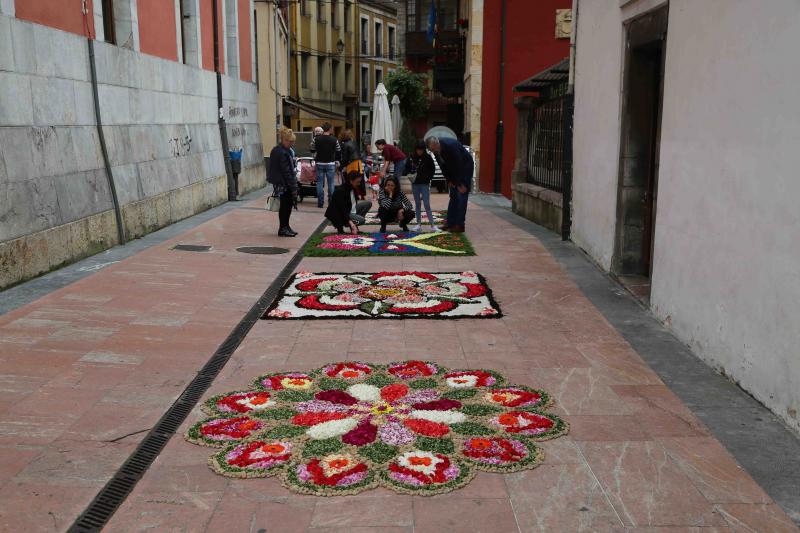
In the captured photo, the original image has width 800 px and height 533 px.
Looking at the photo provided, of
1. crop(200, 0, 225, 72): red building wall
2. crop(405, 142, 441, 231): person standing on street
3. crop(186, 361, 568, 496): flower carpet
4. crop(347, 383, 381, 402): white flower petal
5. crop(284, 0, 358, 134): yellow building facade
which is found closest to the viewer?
crop(186, 361, 568, 496): flower carpet

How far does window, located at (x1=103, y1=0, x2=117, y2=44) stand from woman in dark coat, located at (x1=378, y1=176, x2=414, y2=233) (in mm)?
5031

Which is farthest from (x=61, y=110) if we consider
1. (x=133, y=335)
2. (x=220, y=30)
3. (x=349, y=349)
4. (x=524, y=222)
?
(x=220, y=30)

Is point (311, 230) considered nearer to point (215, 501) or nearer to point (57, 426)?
point (57, 426)

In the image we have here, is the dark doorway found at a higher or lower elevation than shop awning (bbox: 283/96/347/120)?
lower

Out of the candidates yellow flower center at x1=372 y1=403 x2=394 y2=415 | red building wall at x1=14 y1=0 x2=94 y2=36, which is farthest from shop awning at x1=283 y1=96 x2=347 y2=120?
yellow flower center at x1=372 y1=403 x2=394 y2=415

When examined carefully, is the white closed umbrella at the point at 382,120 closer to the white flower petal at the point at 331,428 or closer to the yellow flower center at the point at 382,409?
the yellow flower center at the point at 382,409

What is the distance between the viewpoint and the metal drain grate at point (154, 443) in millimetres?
3701

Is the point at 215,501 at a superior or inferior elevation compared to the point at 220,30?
inferior

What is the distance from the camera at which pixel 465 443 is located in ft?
14.9

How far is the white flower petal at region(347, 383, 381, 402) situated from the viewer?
5258 millimetres

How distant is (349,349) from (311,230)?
7.59 meters

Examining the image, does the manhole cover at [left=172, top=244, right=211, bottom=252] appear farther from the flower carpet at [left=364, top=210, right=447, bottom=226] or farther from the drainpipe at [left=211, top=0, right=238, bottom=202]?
the drainpipe at [left=211, top=0, right=238, bottom=202]

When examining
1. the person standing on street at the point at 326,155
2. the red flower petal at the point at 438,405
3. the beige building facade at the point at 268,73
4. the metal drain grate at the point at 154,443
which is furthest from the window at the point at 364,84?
the red flower petal at the point at 438,405

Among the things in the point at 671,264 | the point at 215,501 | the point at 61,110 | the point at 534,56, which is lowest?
the point at 215,501
